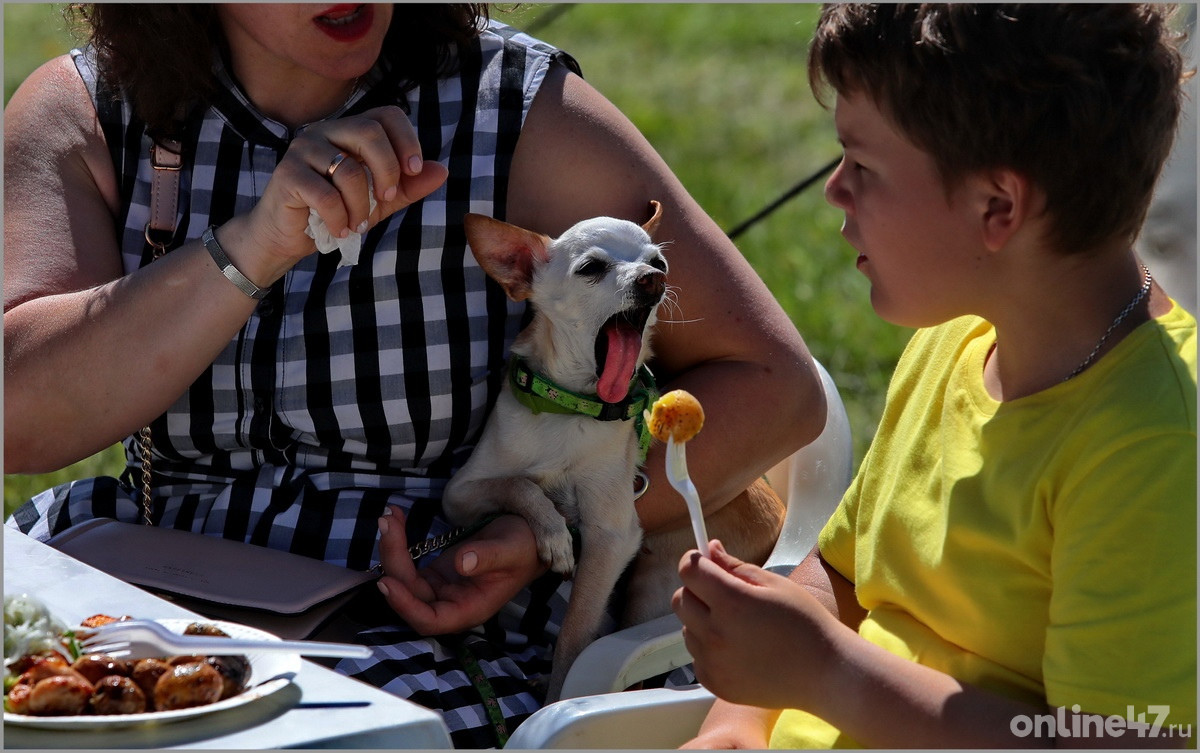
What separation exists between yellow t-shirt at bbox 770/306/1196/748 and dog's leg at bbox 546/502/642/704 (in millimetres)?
446

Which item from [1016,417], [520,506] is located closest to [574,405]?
[520,506]

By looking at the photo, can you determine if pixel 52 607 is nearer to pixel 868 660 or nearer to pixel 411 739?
pixel 411 739

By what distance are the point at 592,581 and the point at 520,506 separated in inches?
5.8

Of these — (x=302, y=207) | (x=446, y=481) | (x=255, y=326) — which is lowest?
(x=446, y=481)

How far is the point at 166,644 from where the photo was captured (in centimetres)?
106

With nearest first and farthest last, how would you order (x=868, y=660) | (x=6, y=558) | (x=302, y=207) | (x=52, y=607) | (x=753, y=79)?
(x=868, y=660) < (x=52, y=607) < (x=6, y=558) < (x=302, y=207) < (x=753, y=79)

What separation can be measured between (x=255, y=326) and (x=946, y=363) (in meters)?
0.93

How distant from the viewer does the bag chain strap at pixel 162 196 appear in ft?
5.65

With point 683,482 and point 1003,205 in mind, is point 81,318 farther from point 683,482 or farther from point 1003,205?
point 1003,205

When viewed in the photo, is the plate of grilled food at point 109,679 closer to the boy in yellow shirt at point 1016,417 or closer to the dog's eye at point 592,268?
the boy in yellow shirt at point 1016,417

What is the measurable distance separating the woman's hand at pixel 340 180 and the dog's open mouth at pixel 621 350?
0.34 meters

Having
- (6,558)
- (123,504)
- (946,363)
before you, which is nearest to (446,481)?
(123,504)

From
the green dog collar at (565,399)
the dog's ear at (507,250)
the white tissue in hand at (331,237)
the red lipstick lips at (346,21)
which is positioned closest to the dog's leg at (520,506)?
the green dog collar at (565,399)

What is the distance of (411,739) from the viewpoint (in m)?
1.00
